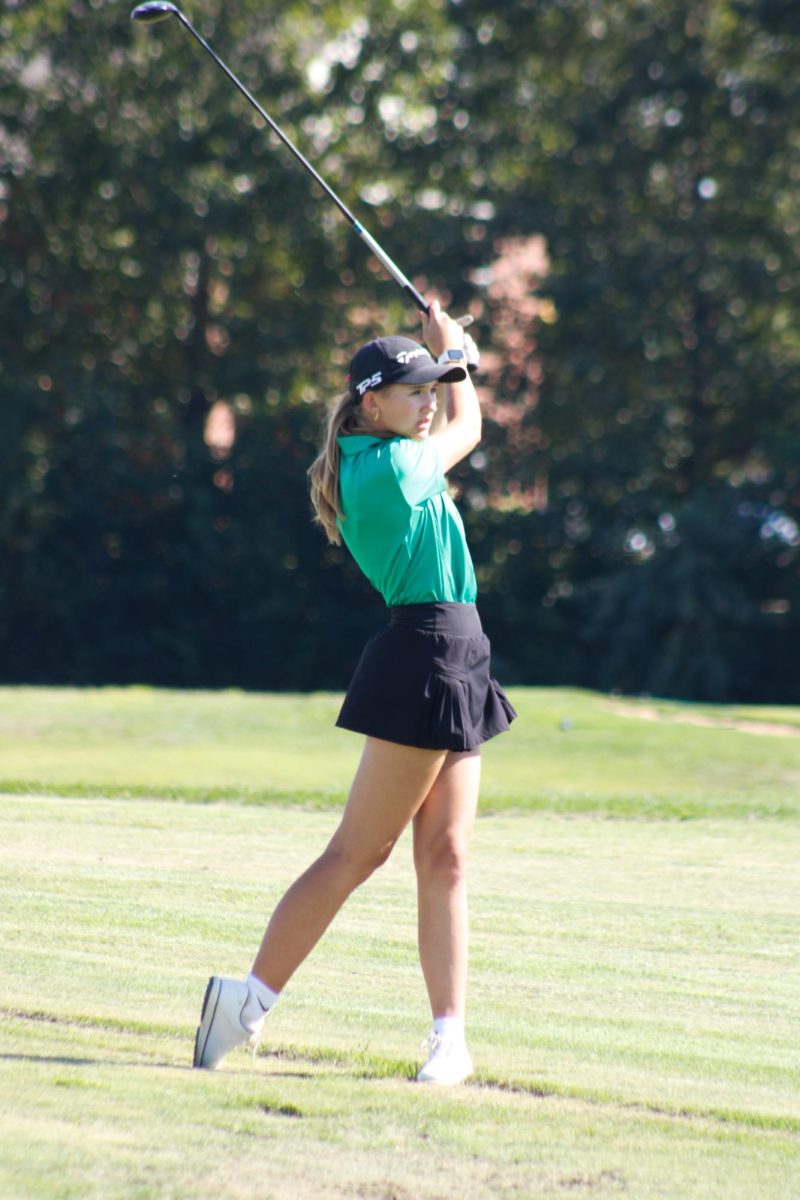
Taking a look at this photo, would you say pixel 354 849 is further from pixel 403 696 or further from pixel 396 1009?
pixel 396 1009

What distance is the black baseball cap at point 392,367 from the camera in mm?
4465

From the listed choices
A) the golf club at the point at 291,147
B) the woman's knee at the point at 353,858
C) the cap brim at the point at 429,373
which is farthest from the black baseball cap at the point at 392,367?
the woman's knee at the point at 353,858

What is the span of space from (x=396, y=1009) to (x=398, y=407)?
1.81 meters

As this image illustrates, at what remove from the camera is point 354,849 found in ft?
14.7

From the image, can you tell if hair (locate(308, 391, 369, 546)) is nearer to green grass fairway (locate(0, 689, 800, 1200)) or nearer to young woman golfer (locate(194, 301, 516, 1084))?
young woman golfer (locate(194, 301, 516, 1084))

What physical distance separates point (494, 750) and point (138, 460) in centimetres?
2074

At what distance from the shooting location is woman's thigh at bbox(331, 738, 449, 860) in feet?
14.4

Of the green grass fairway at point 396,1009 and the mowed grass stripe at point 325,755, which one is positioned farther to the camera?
the mowed grass stripe at point 325,755

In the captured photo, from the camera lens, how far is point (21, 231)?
34656 millimetres

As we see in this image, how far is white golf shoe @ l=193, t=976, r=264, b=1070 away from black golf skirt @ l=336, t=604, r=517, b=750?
74 centimetres

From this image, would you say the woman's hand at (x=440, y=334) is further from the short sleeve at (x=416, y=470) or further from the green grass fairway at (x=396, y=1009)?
the green grass fairway at (x=396, y=1009)

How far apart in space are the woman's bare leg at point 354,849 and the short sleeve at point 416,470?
0.65m

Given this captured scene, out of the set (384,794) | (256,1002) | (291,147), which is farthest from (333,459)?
A: (291,147)

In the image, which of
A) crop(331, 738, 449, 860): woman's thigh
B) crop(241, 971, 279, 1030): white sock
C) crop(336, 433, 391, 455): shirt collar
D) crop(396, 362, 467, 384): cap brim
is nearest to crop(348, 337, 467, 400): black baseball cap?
crop(396, 362, 467, 384): cap brim
